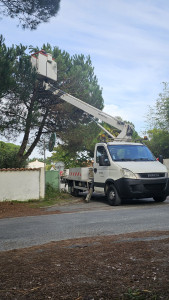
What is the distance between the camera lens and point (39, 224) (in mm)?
7914

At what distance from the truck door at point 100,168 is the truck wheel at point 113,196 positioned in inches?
20.3

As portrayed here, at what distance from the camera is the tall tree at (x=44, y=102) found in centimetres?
1956

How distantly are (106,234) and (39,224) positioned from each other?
7.57 feet

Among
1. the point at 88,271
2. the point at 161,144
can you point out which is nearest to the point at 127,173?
the point at 88,271

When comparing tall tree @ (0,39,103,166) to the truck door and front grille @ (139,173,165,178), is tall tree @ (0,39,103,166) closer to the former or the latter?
the truck door

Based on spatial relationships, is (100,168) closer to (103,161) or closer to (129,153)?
(103,161)

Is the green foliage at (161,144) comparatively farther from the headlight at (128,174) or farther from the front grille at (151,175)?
the headlight at (128,174)

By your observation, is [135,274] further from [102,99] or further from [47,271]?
[102,99]

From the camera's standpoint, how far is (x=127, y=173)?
11062 millimetres

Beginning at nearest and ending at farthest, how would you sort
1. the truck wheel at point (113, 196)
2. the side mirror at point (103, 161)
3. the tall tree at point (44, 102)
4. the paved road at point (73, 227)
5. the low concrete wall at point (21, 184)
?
1. the paved road at point (73, 227)
2. the truck wheel at point (113, 196)
3. the side mirror at point (103, 161)
4. the low concrete wall at point (21, 184)
5. the tall tree at point (44, 102)

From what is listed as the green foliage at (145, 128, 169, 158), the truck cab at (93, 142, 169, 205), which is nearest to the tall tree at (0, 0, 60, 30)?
the truck cab at (93, 142, 169, 205)

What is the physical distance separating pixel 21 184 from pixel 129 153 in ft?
15.8

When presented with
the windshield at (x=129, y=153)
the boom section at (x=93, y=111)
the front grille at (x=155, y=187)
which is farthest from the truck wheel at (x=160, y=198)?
the boom section at (x=93, y=111)

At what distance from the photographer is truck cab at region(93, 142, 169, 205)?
11000 mm
